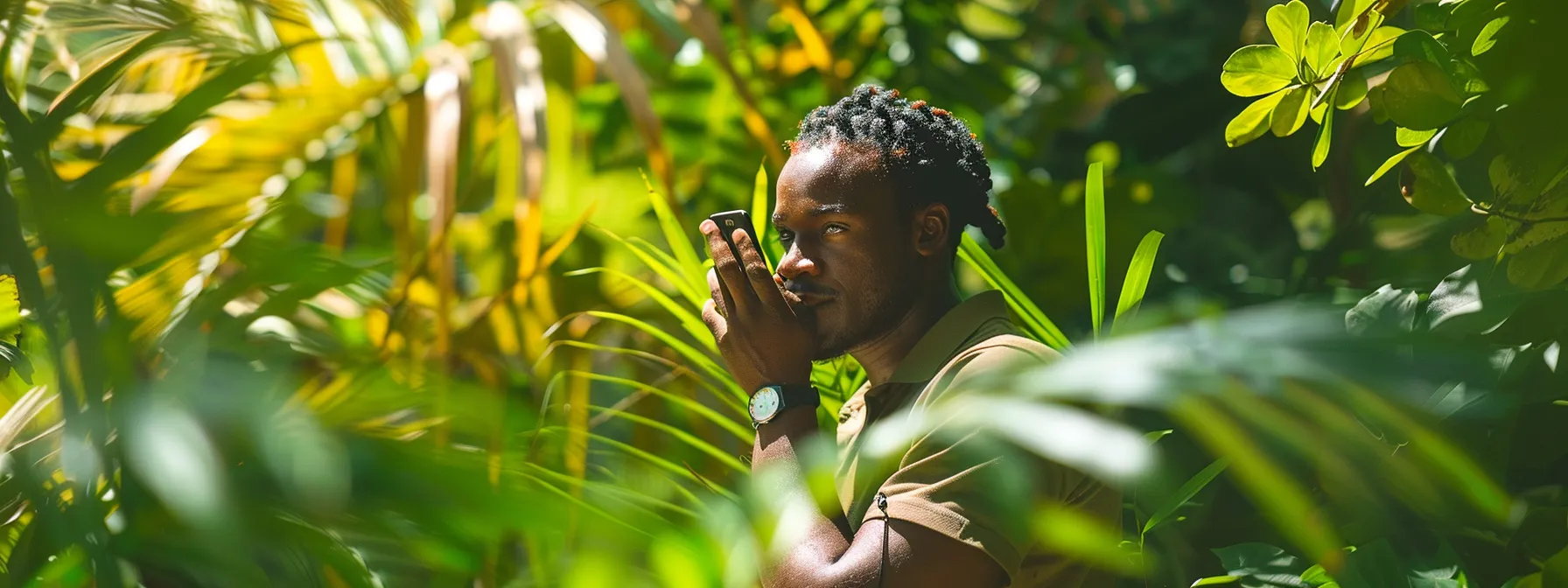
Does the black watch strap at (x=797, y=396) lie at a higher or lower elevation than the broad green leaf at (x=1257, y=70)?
lower

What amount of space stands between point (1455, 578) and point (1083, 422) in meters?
0.88

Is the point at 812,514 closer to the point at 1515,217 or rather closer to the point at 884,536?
the point at 884,536

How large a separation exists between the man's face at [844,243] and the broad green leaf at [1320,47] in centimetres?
31

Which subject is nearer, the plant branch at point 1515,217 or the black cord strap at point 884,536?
the black cord strap at point 884,536

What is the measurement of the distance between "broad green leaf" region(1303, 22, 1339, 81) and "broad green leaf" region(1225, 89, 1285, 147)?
3 centimetres

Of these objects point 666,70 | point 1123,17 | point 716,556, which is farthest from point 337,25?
point 716,556

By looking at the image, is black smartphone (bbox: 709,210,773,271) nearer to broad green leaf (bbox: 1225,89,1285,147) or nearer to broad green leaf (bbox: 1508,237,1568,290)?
broad green leaf (bbox: 1225,89,1285,147)

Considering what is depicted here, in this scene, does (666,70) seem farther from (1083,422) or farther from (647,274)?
(1083,422)

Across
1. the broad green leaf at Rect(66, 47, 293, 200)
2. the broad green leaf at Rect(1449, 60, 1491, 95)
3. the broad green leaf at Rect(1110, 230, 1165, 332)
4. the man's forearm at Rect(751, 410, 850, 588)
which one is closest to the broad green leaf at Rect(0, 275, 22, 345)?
the broad green leaf at Rect(66, 47, 293, 200)

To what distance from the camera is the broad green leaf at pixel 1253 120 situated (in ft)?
3.10

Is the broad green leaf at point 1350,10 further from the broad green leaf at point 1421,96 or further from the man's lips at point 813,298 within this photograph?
the man's lips at point 813,298

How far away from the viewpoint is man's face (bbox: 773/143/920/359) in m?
0.90

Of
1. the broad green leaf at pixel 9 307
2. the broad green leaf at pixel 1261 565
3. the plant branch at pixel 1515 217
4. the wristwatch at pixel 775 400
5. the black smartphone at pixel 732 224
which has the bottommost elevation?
the broad green leaf at pixel 1261 565

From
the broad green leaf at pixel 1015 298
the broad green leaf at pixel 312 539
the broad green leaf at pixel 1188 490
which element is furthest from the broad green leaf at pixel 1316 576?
the broad green leaf at pixel 312 539
